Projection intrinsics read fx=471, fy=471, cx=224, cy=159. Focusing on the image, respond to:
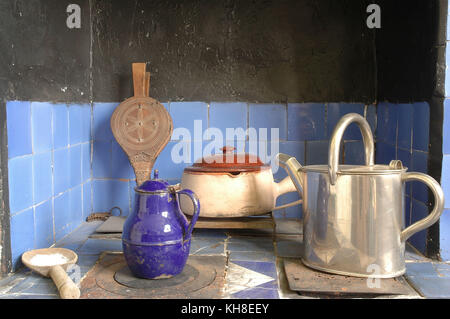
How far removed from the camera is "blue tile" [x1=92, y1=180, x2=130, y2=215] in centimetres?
203

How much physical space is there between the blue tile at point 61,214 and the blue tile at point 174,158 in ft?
1.37

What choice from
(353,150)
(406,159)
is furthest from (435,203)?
(353,150)

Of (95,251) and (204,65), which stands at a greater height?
(204,65)

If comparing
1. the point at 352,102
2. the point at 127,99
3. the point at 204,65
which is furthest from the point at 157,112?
the point at 352,102

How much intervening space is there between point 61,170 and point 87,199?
0.31 meters

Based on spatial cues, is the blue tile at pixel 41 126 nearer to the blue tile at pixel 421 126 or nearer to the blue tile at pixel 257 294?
the blue tile at pixel 257 294

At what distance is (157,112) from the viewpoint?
6.30 ft

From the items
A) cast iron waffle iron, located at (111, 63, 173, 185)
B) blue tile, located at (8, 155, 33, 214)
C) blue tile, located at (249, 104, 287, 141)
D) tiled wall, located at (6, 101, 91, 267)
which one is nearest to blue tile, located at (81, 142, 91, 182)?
tiled wall, located at (6, 101, 91, 267)

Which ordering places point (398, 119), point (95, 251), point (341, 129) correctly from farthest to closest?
point (398, 119)
point (95, 251)
point (341, 129)

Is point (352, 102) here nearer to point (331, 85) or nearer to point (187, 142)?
point (331, 85)

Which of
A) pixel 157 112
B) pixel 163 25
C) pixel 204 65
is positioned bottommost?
pixel 157 112

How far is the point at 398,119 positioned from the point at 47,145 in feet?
4.04

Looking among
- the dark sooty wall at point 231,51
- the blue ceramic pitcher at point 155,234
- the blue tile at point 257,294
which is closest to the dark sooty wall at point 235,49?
the dark sooty wall at point 231,51

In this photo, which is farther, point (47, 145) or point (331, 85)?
point (331, 85)
